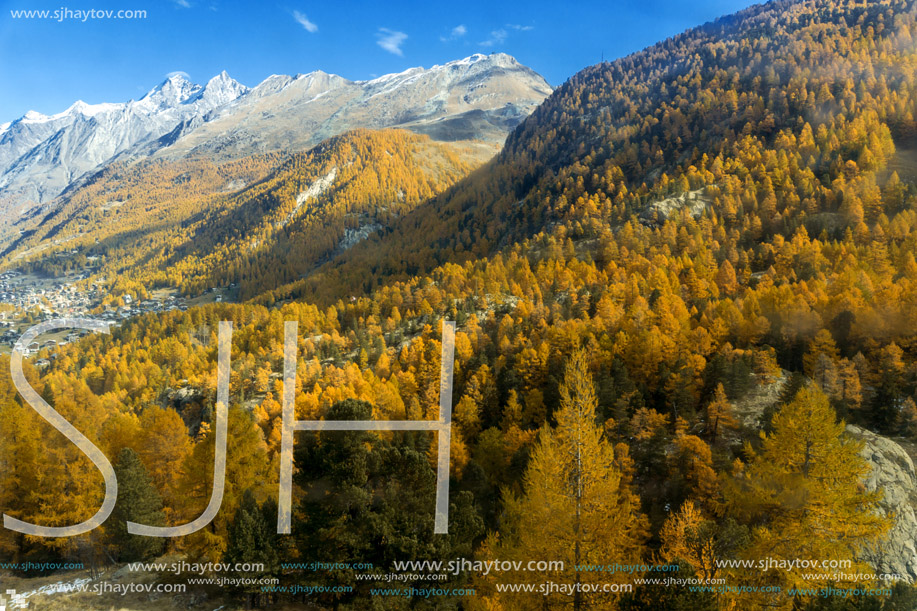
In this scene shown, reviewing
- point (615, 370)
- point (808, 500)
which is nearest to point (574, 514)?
point (808, 500)

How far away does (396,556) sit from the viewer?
1462 centimetres

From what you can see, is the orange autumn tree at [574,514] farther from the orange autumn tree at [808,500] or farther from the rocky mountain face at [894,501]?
the rocky mountain face at [894,501]

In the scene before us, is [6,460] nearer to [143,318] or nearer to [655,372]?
[655,372]

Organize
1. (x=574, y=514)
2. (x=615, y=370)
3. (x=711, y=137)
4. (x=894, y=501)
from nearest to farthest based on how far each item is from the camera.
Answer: (x=574, y=514) < (x=894, y=501) < (x=615, y=370) < (x=711, y=137)

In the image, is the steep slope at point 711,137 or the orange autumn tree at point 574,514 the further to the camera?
the steep slope at point 711,137

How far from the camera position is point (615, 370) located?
135ft

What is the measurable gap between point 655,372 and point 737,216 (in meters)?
61.9

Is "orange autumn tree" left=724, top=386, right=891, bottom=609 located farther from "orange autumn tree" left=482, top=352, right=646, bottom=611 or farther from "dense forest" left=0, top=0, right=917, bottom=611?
"orange autumn tree" left=482, top=352, right=646, bottom=611

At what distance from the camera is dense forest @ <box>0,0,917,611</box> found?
15.1 m

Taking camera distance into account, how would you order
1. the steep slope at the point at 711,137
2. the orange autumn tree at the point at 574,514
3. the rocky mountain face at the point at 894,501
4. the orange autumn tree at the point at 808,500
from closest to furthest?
1. the orange autumn tree at the point at 574,514
2. the orange autumn tree at the point at 808,500
3. the rocky mountain face at the point at 894,501
4. the steep slope at the point at 711,137

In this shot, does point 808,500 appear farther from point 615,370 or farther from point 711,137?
point 711,137

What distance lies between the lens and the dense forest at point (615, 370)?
15.1 metres

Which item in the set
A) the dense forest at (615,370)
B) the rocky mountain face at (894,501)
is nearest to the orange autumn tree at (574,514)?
the dense forest at (615,370)

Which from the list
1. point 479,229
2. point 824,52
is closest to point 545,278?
point 479,229
